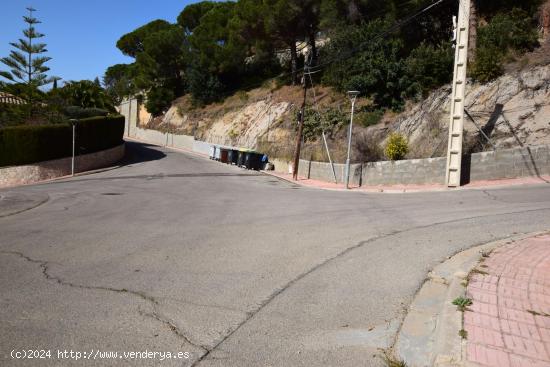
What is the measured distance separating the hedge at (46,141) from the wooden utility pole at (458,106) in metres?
23.5

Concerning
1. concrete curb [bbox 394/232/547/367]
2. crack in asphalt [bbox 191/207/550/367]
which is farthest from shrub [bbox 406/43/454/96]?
concrete curb [bbox 394/232/547/367]

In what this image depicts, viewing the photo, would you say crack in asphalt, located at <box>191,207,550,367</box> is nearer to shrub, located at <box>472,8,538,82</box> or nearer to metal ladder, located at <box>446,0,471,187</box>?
metal ladder, located at <box>446,0,471,187</box>

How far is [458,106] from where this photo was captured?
60.2 feet

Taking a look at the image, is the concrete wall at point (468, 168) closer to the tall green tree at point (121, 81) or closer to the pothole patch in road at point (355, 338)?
the pothole patch in road at point (355, 338)

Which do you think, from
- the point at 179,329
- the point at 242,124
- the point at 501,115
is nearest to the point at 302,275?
the point at 179,329

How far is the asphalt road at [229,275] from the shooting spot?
166 inches

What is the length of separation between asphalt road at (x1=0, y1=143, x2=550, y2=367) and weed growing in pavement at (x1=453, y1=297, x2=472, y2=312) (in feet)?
1.83

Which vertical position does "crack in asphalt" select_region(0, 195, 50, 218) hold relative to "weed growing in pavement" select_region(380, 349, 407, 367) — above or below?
below

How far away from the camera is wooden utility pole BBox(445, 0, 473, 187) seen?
18094mm

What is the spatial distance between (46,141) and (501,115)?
2576 cm

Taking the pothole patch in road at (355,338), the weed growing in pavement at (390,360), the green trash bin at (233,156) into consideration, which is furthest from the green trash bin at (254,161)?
the weed growing in pavement at (390,360)

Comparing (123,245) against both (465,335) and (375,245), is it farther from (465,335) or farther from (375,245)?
(465,335)

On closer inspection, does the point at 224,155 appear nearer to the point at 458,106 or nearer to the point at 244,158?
the point at 244,158

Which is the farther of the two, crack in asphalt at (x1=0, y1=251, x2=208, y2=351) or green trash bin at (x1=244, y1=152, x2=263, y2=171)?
green trash bin at (x1=244, y1=152, x2=263, y2=171)
